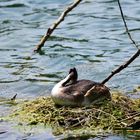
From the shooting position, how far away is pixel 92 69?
14.1 metres

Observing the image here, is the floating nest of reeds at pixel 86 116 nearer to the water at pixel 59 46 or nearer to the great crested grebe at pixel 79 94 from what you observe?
the great crested grebe at pixel 79 94

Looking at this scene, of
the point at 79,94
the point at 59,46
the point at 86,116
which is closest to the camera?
the point at 86,116

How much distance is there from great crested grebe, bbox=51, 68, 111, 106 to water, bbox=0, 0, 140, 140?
644 mm

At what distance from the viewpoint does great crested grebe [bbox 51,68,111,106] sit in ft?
32.8

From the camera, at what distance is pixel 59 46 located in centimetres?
1627

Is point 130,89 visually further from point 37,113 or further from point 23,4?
point 23,4

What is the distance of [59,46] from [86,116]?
6.70 m

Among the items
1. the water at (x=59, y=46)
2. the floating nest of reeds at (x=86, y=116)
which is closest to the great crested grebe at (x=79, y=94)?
the floating nest of reeds at (x=86, y=116)

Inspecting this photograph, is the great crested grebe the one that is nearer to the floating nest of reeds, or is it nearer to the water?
the floating nest of reeds

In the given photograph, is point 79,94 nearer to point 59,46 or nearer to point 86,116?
point 86,116

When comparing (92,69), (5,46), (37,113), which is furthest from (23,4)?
(37,113)

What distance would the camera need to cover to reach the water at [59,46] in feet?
42.8

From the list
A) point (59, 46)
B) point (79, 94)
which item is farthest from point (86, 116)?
point (59, 46)

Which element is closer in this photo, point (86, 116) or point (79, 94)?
point (86, 116)
